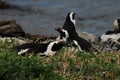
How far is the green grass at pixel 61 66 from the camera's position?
6625 mm

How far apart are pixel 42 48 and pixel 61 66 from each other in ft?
4.97

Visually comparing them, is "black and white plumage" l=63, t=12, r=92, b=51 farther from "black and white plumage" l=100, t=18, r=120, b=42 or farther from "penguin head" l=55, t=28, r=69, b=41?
"black and white plumage" l=100, t=18, r=120, b=42

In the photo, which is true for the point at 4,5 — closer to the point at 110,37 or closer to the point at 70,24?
the point at 110,37

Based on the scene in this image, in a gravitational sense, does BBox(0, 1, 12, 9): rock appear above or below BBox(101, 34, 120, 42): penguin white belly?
below

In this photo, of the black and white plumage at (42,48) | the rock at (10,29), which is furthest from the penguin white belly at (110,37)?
the black and white plumage at (42,48)

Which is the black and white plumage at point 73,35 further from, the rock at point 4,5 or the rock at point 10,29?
the rock at point 4,5

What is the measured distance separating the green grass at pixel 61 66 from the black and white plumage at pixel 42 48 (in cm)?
20

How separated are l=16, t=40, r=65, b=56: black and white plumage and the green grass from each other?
200mm

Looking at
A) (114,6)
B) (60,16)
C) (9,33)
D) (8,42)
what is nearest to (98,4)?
(114,6)

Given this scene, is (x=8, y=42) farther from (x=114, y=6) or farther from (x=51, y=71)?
(x=114, y=6)

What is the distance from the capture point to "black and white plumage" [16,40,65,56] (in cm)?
963

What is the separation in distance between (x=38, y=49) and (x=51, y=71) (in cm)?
291

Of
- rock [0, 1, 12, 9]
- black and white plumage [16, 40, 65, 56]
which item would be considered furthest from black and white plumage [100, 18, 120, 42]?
rock [0, 1, 12, 9]

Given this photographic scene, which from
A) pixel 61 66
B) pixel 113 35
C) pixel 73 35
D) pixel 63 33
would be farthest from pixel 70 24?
pixel 61 66
